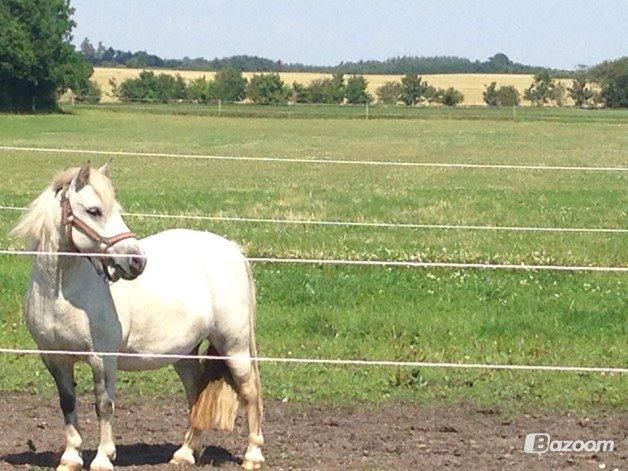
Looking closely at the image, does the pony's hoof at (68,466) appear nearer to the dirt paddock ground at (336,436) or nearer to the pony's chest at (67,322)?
the dirt paddock ground at (336,436)

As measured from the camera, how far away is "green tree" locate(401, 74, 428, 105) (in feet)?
356

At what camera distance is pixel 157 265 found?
7.46 meters

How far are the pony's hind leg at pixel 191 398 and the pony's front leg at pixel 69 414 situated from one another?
0.70m

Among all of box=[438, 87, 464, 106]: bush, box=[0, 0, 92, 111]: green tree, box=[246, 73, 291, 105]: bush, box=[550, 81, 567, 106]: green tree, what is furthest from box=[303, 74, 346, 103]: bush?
box=[0, 0, 92, 111]: green tree

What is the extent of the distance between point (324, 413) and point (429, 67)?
167 m

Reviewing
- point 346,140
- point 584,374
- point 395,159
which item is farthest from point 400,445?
point 346,140

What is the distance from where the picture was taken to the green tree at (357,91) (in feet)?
349

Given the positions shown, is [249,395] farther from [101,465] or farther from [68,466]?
[68,466]

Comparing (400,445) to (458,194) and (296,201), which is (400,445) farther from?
(458,194)

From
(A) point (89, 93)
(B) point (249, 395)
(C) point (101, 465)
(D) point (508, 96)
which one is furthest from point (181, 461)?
(D) point (508, 96)

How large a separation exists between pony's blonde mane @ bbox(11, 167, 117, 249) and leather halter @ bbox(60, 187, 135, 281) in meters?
0.05

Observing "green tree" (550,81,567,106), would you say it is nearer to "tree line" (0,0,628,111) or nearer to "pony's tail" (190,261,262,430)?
"tree line" (0,0,628,111)

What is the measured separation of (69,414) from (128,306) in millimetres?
704

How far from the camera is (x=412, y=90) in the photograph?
108750 mm
